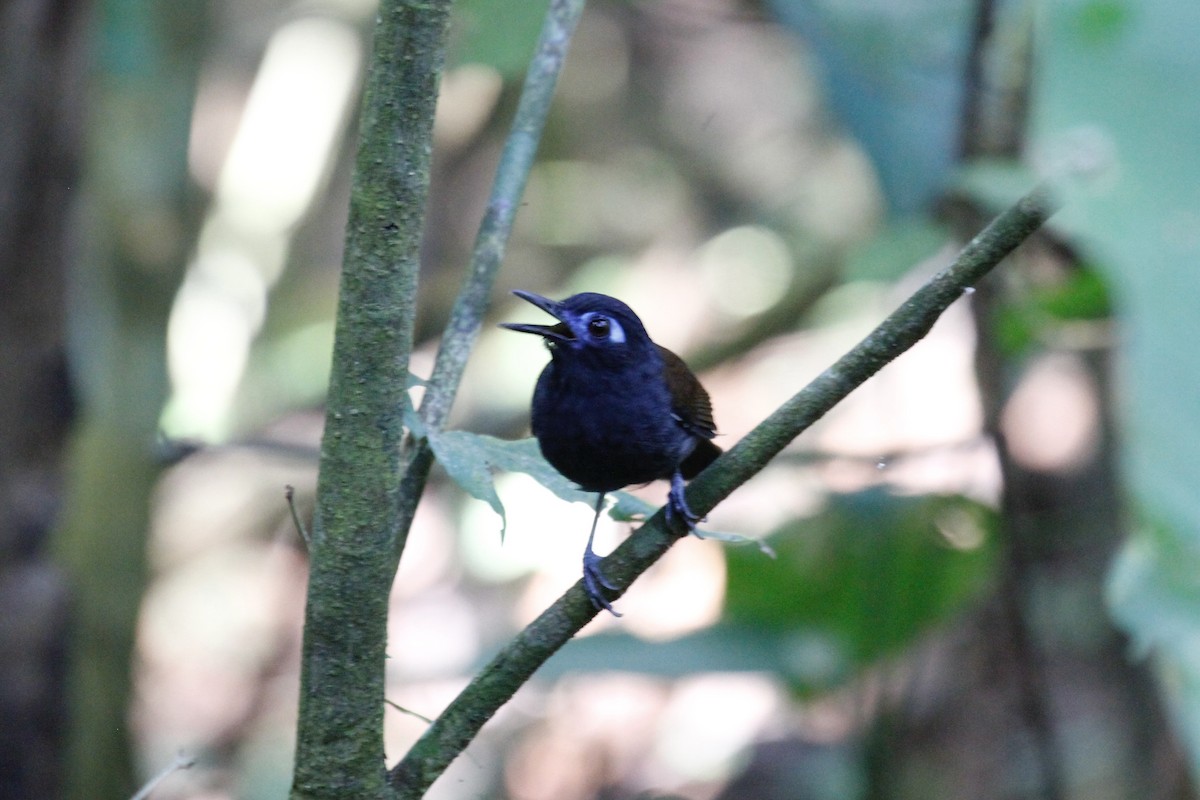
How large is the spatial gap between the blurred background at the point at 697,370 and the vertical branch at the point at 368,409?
38 centimetres

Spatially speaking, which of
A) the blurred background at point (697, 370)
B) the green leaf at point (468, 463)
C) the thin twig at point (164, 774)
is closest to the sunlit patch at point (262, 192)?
the blurred background at point (697, 370)

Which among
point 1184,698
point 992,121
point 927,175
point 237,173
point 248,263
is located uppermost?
point 237,173

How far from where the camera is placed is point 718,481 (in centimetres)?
183

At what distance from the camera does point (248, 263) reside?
6.20 metres

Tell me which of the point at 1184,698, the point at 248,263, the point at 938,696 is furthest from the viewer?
the point at 248,263

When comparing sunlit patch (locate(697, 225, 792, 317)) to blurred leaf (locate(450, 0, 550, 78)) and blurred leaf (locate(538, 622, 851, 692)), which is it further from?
blurred leaf (locate(450, 0, 550, 78))

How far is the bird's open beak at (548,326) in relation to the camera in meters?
2.39

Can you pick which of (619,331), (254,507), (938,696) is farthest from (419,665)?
(619,331)

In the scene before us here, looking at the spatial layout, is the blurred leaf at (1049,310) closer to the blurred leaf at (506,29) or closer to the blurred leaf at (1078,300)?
the blurred leaf at (1078,300)

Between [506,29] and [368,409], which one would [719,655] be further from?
[368,409]

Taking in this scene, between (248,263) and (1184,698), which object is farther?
(248,263)

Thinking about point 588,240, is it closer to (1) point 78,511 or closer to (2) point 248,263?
(2) point 248,263

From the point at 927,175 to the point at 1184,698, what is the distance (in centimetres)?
232

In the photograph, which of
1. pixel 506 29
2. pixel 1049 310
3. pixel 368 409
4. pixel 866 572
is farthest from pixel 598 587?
pixel 866 572
